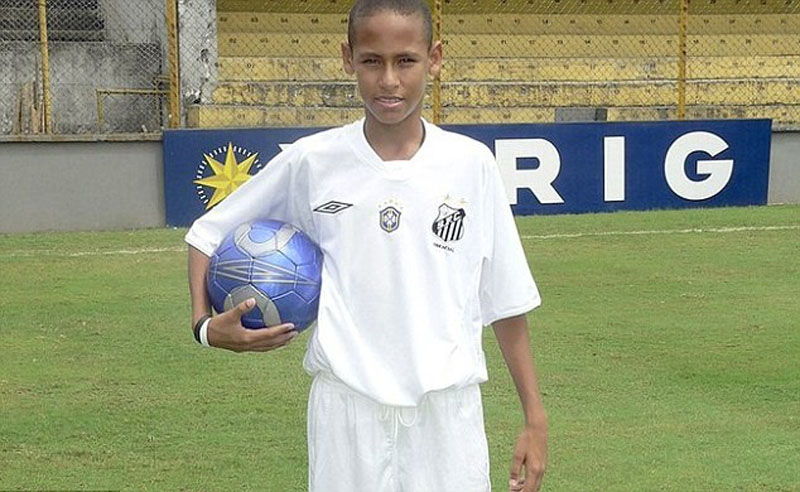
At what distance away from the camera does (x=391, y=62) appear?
10.4 ft

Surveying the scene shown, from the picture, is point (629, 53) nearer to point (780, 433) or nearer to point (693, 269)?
point (693, 269)

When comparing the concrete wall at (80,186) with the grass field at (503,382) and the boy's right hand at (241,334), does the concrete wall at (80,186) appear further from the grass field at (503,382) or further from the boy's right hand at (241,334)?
the boy's right hand at (241,334)

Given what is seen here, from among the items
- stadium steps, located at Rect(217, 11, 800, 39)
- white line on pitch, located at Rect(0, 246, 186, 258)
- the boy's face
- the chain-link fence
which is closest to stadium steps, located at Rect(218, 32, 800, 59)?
stadium steps, located at Rect(217, 11, 800, 39)

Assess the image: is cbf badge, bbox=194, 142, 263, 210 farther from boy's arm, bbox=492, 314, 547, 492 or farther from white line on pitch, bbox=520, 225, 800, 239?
boy's arm, bbox=492, 314, 547, 492

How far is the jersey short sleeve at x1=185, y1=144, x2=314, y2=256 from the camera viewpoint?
3.40 m

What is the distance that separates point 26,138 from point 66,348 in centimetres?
598

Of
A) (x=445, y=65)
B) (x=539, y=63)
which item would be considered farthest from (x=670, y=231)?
(x=539, y=63)

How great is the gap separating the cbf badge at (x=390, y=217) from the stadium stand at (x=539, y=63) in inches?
519

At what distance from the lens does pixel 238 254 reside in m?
3.34

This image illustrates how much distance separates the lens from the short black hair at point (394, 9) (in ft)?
10.4

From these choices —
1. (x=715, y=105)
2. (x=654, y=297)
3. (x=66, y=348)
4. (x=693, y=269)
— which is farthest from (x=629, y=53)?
(x=66, y=348)

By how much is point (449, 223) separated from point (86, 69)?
692 inches

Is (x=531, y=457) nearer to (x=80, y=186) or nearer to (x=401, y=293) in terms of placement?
(x=401, y=293)

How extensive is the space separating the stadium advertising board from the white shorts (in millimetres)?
11047
